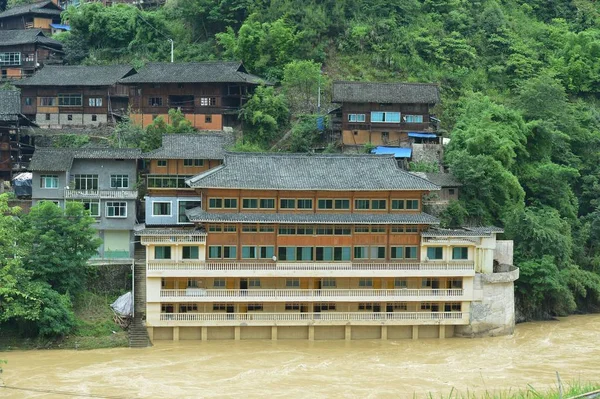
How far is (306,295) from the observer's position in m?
39.3

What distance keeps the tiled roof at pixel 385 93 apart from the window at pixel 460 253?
12798mm

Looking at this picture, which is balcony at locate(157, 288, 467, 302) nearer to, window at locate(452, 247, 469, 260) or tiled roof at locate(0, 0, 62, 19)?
window at locate(452, 247, 469, 260)

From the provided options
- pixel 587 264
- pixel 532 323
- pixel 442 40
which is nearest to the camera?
pixel 532 323

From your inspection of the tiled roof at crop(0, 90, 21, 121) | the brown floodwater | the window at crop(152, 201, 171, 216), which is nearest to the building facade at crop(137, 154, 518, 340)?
the brown floodwater

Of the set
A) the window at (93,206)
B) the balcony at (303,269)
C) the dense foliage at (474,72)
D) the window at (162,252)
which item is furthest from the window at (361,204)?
the window at (93,206)

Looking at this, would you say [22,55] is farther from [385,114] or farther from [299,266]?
[299,266]

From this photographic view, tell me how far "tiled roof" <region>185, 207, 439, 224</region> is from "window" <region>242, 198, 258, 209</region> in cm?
39

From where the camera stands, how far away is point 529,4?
72.7 meters

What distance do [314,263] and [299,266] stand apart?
28.2 inches

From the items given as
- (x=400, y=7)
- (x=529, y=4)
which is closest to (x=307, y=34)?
(x=400, y=7)

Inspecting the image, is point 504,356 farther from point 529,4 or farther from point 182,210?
point 529,4

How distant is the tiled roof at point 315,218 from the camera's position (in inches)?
1554

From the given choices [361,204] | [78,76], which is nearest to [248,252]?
[361,204]

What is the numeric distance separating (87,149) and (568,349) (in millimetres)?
23642
